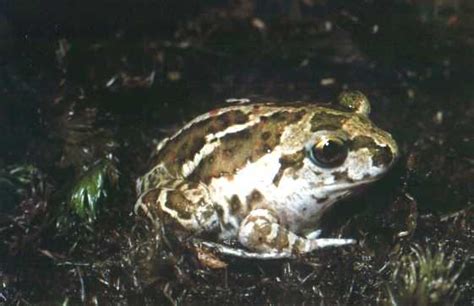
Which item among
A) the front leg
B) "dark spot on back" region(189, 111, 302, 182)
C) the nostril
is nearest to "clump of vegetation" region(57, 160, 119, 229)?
"dark spot on back" region(189, 111, 302, 182)

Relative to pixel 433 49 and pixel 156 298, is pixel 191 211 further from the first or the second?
pixel 433 49

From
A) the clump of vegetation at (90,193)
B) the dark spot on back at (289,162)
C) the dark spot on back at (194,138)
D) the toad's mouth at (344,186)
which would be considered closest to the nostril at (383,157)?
the toad's mouth at (344,186)

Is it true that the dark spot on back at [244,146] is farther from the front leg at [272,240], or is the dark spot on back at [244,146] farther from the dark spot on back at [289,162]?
the front leg at [272,240]

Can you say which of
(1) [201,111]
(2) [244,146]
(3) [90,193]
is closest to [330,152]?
(2) [244,146]

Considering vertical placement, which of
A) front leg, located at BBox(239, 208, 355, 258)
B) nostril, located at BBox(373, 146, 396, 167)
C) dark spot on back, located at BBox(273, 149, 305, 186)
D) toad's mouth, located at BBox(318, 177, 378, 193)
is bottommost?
front leg, located at BBox(239, 208, 355, 258)

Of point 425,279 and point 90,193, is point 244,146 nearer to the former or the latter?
point 90,193

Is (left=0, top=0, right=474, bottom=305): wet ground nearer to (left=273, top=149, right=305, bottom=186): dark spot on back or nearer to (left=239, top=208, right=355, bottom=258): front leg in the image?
(left=239, top=208, right=355, bottom=258): front leg

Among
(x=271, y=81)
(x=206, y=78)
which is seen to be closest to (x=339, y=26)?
(x=271, y=81)
